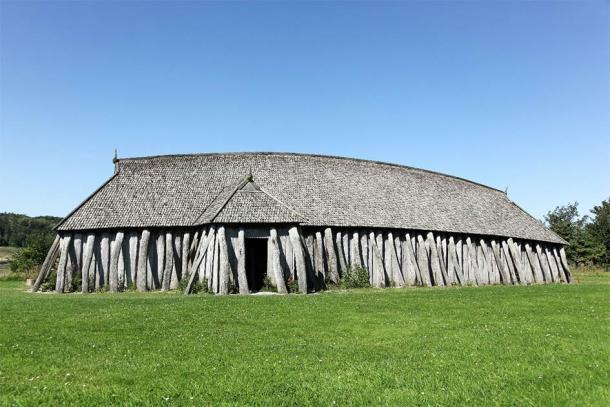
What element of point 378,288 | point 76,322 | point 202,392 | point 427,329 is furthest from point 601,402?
point 378,288

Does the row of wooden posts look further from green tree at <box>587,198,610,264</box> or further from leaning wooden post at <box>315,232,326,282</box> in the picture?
green tree at <box>587,198,610,264</box>

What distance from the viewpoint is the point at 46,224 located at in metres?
131

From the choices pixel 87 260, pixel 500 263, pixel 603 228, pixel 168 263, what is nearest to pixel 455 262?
pixel 500 263

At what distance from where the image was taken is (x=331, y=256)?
84.3ft

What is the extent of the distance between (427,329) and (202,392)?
621 centimetres

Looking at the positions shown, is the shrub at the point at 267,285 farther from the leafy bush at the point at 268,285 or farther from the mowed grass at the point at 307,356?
the mowed grass at the point at 307,356

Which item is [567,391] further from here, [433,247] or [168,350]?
[433,247]

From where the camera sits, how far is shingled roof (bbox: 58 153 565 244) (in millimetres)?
25656

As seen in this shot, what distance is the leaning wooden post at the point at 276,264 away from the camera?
74.1 ft

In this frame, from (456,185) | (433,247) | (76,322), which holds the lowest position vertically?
(76,322)

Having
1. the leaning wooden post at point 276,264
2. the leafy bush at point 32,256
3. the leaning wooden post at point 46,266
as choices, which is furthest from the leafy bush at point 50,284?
the leafy bush at point 32,256

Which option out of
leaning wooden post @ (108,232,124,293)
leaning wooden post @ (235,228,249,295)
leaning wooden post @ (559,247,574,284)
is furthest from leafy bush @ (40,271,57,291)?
leaning wooden post @ (559,247,574,284)

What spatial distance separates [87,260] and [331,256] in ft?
40.0

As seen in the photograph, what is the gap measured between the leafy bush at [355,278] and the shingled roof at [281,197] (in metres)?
2.39
